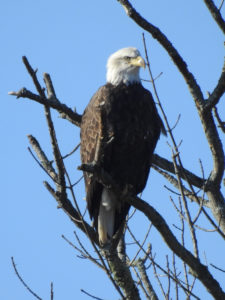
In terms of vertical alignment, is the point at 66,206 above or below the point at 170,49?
below

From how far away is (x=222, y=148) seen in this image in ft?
13.5

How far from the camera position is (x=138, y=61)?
529 centimetres

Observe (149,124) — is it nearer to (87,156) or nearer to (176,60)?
(87,156)

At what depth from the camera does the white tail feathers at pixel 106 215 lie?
16.5ft

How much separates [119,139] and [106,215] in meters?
0.78

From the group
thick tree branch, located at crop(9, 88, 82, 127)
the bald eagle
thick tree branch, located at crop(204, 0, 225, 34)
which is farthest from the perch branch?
thick tree branch, located at crop(204, 0, 225, 34)

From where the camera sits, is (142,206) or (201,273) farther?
(142,206)

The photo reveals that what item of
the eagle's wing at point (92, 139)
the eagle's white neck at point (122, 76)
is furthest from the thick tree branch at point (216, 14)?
the eagle's white neck at point (122, 76)

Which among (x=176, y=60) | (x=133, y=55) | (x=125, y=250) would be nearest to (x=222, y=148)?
(x=176, y=60)

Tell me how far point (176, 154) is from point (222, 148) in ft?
2.49

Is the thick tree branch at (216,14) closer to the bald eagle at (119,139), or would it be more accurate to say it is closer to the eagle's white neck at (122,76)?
the bald eagle at (119,139)

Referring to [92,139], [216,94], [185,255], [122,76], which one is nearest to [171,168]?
[92,139]

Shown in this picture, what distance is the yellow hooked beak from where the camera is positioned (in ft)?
17.0

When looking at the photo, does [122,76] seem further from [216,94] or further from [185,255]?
[185,255]
